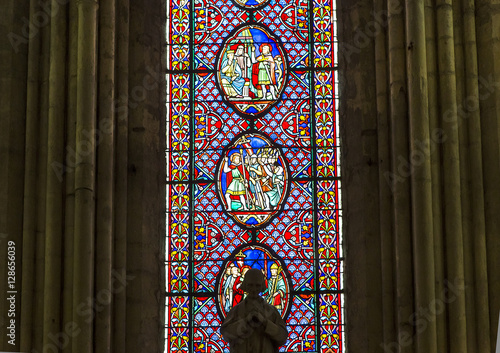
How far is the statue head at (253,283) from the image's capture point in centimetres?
1148

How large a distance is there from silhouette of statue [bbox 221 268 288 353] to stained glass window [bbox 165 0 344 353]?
1084 millimetres

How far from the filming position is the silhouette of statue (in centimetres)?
1137

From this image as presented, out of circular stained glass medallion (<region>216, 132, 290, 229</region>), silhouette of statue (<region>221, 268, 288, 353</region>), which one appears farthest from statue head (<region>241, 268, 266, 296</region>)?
circular stained glass medallion (<region>216, 132, 290, 229</region>)

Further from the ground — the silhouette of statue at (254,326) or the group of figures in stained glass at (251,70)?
the group of figures in stained glass at (251,70)

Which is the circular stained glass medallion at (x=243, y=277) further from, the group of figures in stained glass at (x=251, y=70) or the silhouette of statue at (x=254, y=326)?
the group of figures in stained glass at (x=251, y=70)

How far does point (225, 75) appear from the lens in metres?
13.4

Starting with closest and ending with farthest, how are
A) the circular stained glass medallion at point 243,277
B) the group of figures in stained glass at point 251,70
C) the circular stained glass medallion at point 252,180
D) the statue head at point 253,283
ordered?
the statue head at point 253,283 < the circular stained glass medallion at point 243,277 < the circular stained glass medallion at point 252,180 < the group of figures in stained glass at point 251,70

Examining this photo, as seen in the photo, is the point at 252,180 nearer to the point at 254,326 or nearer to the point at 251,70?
the point at 251,70

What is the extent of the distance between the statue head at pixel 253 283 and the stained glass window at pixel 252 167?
1.13 metres

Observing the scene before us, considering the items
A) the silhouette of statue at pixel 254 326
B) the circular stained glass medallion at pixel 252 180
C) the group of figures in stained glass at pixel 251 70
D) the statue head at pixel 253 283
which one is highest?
the group of figures in stained glass at pixel 251 70

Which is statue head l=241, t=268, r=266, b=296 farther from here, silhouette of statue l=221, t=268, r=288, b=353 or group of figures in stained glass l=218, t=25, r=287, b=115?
group of figures in stained glass l=218, t=25, r=287, b=115

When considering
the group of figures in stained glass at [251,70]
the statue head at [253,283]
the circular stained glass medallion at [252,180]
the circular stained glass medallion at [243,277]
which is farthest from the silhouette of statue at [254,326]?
the group of figures in stained glass at [251,70]
